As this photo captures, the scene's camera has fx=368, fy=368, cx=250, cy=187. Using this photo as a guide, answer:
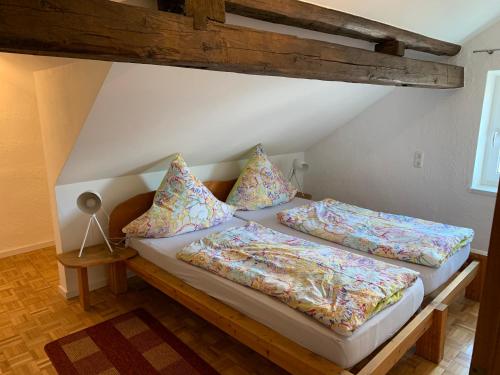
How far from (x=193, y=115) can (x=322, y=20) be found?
1.06 m

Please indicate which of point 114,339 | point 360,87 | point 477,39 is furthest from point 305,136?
point 114,339

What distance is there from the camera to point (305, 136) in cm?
384

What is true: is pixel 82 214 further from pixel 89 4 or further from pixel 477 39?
pixel 477 39

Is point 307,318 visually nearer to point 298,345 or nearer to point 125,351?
point 298,345

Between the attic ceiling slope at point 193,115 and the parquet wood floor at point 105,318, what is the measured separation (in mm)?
950

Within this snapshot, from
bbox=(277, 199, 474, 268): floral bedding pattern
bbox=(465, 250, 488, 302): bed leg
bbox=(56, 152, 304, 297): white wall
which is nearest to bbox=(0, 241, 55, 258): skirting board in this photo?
bbox=(56, 152, 304, 297): white wall

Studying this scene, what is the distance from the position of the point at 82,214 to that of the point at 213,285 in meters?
1.34

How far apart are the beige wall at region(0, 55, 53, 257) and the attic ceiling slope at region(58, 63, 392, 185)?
52.5 inches

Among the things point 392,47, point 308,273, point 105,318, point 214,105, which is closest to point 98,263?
point 105,318

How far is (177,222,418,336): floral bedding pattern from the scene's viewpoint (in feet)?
5.54

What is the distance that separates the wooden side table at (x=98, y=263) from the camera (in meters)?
2.55

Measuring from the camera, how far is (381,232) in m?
2.63

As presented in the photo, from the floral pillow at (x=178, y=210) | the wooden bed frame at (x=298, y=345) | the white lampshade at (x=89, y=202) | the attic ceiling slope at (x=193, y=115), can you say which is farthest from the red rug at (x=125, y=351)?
the attic ceiling slope at (x=193, y=115)

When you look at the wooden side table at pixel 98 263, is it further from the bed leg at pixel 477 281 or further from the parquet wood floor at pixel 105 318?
the bed leg at pixel 477 281
